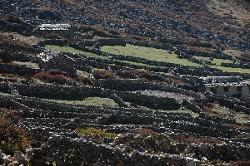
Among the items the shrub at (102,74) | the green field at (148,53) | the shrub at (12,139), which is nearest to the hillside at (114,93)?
the shrub at (12,139)

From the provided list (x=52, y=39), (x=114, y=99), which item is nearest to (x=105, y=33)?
(x=52, y=39)

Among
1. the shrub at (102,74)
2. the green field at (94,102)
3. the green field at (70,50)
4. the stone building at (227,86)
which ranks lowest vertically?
the stone building at (227,86)

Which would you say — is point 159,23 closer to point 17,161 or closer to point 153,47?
point 153,47

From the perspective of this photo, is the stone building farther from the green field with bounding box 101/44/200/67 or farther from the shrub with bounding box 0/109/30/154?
the shrub with bounding box 0/109/30/154

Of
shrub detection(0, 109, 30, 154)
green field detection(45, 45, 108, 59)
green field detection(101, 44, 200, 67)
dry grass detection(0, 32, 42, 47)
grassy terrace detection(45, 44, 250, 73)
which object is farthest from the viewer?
green field detection(101, 44, 200, 67)

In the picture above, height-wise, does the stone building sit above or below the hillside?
below

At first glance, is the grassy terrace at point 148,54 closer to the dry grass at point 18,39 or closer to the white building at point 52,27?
the dry grass at point 18,39

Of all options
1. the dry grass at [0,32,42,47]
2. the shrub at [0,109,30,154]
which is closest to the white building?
the dry grass at [0,32,42,47]
